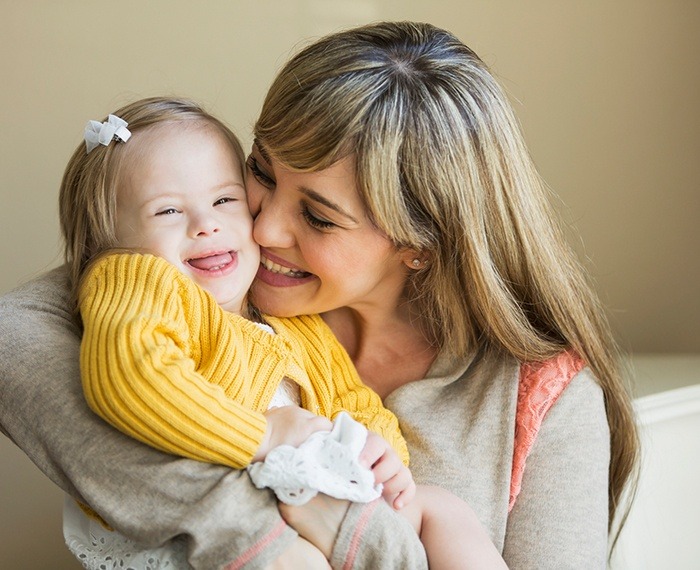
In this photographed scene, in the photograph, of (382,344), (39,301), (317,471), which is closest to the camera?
(317,471)

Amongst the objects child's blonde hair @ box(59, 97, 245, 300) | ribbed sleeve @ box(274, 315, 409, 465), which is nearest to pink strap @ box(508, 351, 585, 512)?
ribbed sleeve @ box(274, 315, 409, 465)

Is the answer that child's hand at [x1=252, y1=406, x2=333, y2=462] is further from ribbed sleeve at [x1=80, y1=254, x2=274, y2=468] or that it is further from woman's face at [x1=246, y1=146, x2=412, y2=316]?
woman's face at [x1=246, y1=146, x2=412, y2=316]

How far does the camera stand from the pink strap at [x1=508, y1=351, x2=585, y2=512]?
1808mm

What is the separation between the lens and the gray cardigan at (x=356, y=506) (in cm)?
138

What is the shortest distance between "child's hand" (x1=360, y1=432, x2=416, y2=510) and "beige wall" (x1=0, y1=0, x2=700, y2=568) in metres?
1.48

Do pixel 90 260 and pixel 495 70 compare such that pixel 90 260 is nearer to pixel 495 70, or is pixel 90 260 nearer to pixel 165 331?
pixel 165 331

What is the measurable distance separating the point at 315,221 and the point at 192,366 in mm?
435

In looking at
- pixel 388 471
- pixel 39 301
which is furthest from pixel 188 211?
pixel 388 471

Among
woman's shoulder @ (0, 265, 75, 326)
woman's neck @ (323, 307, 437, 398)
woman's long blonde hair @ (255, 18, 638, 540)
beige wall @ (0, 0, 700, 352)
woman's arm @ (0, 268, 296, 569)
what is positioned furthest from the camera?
beige wall @ (0, 0, 700, 352)

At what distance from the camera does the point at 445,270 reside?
1.88 m

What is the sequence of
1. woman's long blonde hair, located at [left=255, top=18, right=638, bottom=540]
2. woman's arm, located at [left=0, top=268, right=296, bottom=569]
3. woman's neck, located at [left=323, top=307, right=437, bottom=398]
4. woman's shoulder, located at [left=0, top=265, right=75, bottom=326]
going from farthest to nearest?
woman's neck, located at [left=323, top=307, right=437, bottom=398], woman's long blonde hair, located at [left=255, top=18, right=638, bottom=540], woman's shoulder, located at [left=0, top=265, right=75, bottom=326], woman's arm, located at [left=0, top=268, right=296, bottom=569]

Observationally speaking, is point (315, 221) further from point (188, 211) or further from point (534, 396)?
point (534, 396)

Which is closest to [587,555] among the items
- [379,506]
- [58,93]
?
A: [379,506]

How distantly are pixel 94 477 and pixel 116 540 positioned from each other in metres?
0.19
